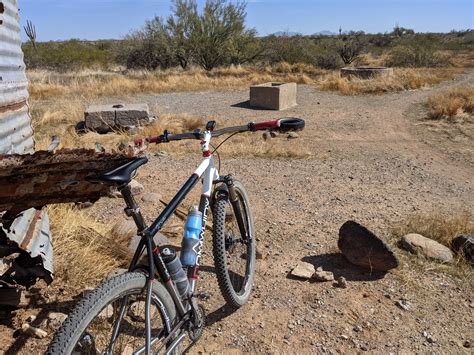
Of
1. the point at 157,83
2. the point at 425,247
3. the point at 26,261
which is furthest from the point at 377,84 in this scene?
the point at 26,261

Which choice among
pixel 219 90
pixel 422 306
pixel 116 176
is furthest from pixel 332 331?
pixel 219 90

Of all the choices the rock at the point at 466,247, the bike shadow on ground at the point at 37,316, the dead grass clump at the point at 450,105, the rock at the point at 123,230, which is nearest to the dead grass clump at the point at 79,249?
the rock at the point at 123,230

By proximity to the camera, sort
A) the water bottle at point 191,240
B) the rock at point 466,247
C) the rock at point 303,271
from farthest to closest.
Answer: the rock at point 466,247
the rock at point 303,271
the water bottle at point 191,240

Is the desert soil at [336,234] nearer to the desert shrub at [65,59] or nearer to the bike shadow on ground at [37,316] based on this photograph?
the bike shadow on ground at [37,316]

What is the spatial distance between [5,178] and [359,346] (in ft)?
6.99

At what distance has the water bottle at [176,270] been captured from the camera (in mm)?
2072

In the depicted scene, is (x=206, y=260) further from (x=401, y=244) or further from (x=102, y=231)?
(x=401, y=244)

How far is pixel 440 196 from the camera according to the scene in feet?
18.5

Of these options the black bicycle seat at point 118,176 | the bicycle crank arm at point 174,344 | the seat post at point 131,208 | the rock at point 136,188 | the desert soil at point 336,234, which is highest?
the black bicycle seat at point 118,176

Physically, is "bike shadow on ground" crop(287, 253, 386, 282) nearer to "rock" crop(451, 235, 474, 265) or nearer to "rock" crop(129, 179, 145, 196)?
"rock" crop(451, 235, 474, 265)

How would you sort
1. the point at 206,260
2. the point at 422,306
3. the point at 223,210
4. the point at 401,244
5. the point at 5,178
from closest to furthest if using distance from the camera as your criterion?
the point at 5,178 → the point at 223,210 → the point at 422,306 → the point at 206,260 → the point at 401,244

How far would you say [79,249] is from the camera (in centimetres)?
339

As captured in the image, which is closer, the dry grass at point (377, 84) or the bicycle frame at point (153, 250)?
the bicycle frame at point (153, 250)

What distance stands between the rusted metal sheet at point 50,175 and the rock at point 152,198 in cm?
268
